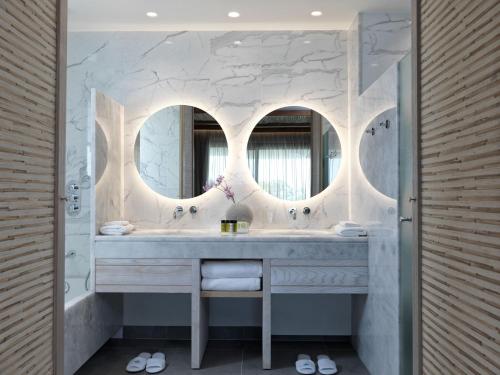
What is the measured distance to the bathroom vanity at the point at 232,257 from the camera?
3113 mm

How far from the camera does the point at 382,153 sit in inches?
105

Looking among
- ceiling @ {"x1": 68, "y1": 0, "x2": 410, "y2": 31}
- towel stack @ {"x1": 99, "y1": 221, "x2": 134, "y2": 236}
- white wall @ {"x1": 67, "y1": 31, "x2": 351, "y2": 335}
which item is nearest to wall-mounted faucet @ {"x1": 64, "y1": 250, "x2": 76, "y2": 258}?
white wall @ {"x1": 67, "y1": 31, "x2": 351, "y2": 335}

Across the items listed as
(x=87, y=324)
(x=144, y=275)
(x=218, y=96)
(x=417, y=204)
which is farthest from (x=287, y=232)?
(x=417, y=204)

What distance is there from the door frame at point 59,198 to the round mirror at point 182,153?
88.6 inches

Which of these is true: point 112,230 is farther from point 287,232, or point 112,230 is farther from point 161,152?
point 287,232

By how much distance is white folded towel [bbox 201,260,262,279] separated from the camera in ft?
10.3

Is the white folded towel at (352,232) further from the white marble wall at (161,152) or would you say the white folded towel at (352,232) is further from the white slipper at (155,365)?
the white slipper at (155,365)

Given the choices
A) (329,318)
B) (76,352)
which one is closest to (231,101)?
(329,318)

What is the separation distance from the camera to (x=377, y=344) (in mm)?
2791

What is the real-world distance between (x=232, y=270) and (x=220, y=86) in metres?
1.55

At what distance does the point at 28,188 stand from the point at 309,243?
6.91ft

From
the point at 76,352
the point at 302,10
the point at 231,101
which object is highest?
the point at 302,10

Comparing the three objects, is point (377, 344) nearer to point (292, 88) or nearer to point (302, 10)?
point (292, 88)

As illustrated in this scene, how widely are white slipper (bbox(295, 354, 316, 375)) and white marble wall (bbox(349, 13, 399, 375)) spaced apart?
0.37 m
